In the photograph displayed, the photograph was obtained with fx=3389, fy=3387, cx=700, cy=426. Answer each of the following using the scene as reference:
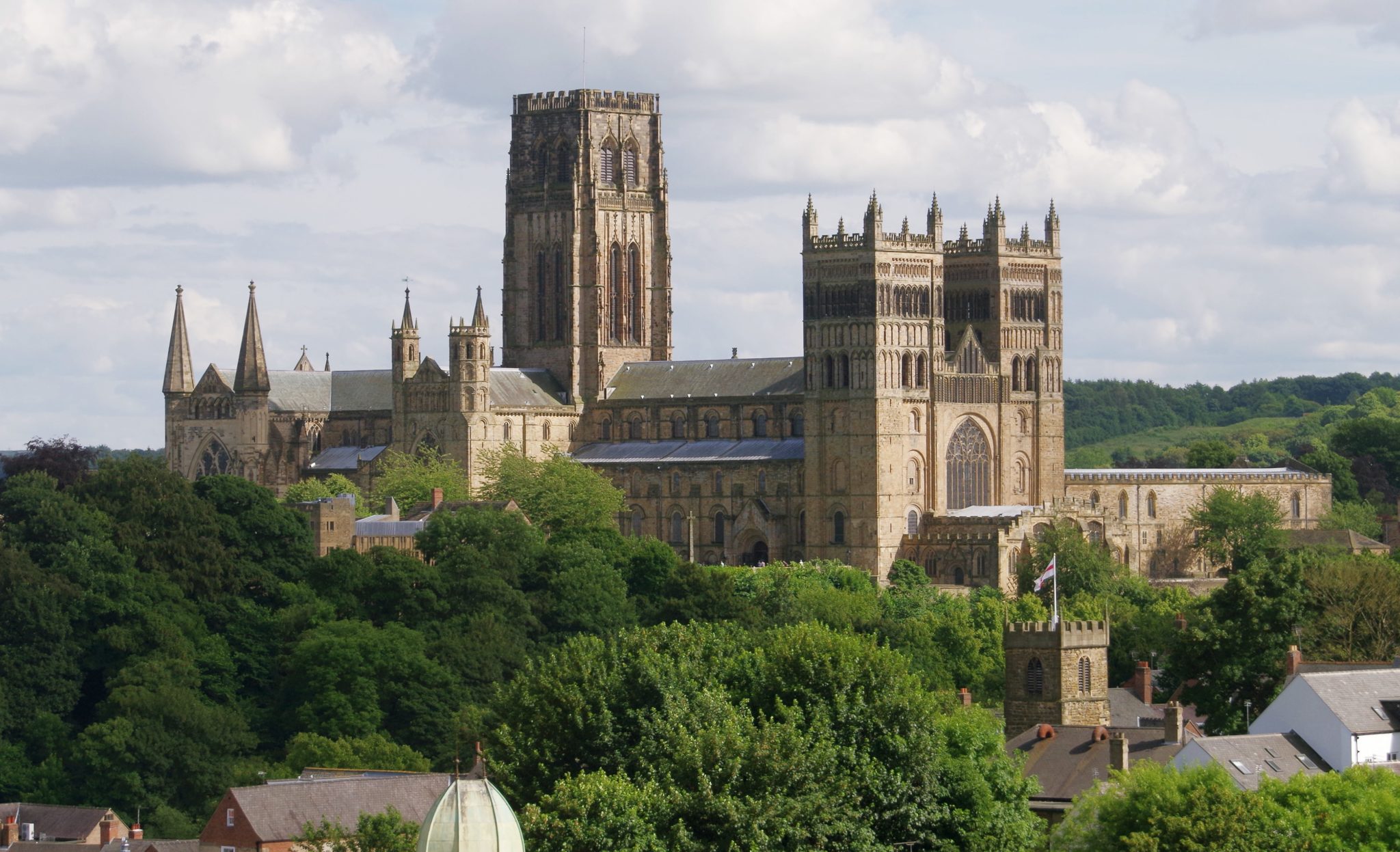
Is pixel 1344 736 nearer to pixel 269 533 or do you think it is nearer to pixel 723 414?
pixel 269 533

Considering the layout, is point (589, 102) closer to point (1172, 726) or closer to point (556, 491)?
point (556, 491)

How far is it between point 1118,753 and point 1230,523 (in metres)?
69.4

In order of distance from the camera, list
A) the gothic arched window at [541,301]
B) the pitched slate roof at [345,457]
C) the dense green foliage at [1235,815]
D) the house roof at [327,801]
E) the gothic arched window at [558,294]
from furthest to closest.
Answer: the gothic arched window at [541,301], the gothic arched window at [558,294], the pitched slate roof at [345,457], the house roof at [327,801], the dense green foliage at [1235,815]

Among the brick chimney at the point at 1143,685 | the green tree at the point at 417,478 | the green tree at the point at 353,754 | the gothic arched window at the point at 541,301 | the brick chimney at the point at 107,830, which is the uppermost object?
the gothic arched window at the point at 541,301

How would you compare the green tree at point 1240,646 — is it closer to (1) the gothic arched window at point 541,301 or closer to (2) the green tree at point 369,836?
(2) the green tree at point 369,836

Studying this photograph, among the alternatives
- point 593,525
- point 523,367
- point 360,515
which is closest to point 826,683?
point 593,525

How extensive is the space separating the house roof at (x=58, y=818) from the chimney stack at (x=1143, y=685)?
97.2 ft

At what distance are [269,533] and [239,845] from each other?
1671 inches

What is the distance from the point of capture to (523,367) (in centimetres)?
15862

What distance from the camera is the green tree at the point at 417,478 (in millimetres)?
143875

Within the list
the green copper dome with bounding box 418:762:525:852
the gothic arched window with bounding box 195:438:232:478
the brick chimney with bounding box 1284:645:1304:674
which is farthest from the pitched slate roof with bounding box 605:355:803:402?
the green copper dome with bounding box 418:762:525:852

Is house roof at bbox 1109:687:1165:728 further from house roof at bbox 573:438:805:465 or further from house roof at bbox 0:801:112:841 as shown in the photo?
house roof at bbox 573:438:805:465

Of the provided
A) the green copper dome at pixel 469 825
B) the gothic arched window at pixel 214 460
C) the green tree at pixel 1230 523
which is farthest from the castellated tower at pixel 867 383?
the green copper dome at pixel 469 825

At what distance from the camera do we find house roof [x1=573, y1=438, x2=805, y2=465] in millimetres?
144750
